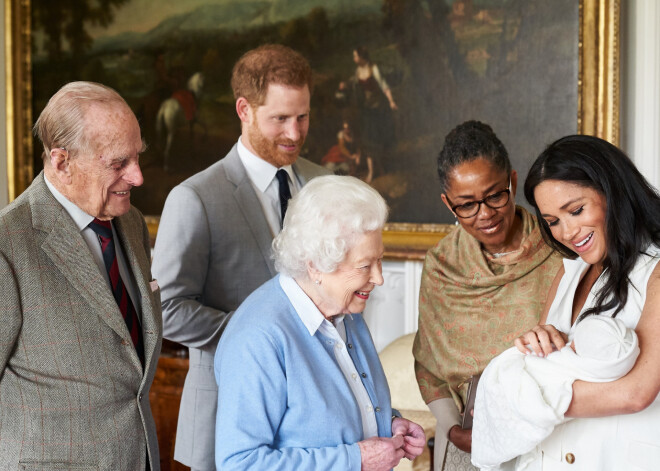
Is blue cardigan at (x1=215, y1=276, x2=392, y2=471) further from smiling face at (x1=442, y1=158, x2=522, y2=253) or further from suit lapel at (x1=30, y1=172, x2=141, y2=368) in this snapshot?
smiling face at (x1=442, y1=158, x2=522, y2=253)

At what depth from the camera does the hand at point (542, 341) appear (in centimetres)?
219

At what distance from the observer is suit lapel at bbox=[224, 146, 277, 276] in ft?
10.3

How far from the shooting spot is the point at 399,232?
4.96 m

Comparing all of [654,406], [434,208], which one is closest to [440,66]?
[434,208]

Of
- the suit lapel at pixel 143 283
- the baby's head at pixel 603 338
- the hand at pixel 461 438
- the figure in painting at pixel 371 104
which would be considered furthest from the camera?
the figure in painting at pixel 371 104

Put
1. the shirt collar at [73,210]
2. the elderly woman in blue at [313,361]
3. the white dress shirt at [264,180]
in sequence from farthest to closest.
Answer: the white dress shirt at [264,180] → the shirt collar at [73,210] → the elderly woman in blue at [313,361]

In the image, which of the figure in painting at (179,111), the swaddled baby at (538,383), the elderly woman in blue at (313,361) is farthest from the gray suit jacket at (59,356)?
the figure in painting at (179,111)

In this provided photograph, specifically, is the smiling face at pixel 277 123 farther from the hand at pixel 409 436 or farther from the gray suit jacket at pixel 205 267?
the hand at pixel 409 436

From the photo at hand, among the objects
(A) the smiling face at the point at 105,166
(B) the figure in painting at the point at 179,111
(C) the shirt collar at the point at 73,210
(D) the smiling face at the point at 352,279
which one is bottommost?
(D) the smiling face at the point at 352,279

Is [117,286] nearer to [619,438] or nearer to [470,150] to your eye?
[470,150]

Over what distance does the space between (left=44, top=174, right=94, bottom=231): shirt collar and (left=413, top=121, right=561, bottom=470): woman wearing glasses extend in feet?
4.48

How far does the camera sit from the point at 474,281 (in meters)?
2.96

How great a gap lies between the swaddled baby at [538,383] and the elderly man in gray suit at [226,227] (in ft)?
3.88

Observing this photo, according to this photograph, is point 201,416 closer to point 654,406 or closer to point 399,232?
point 654,406
